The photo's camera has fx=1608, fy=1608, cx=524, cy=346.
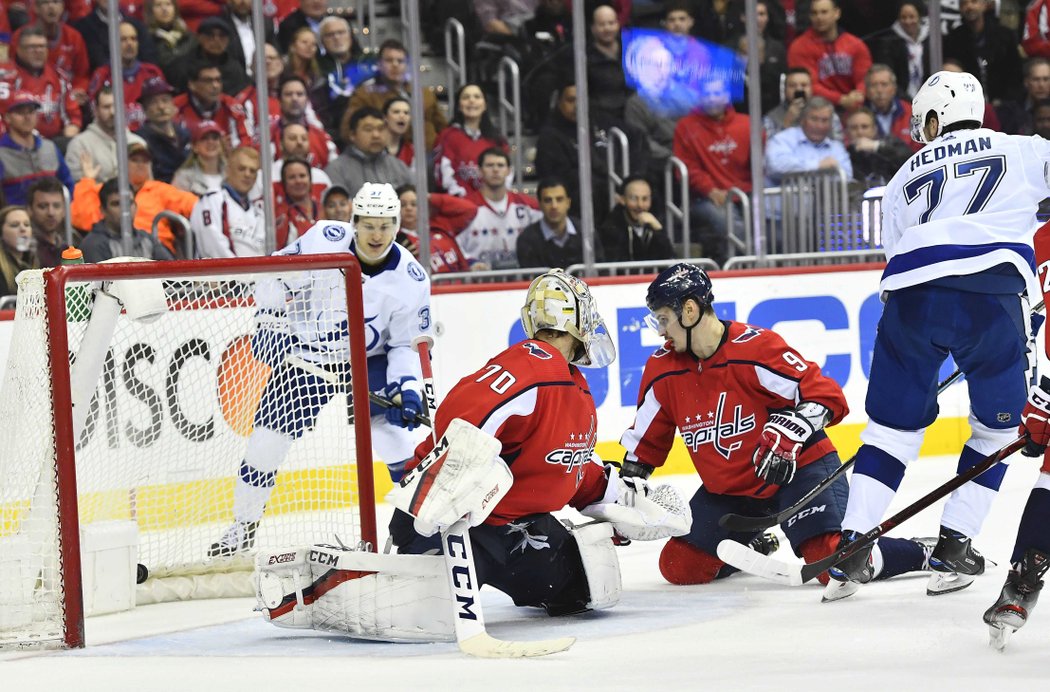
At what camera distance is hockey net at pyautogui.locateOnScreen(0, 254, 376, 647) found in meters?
3.48

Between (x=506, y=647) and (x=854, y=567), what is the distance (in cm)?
94

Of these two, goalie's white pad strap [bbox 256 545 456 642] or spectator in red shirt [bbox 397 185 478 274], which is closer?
goalie's white pad strap [bbox 256 545 456 642]

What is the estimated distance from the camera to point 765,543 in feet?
14.2

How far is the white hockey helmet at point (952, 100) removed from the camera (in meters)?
3.78

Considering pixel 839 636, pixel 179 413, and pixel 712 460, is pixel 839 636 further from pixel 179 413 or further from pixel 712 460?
pixel 179 413

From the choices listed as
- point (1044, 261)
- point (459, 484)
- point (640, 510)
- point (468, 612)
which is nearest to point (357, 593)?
point (468, 612)

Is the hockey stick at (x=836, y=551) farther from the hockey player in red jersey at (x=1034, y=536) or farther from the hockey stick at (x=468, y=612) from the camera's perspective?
the hockey stick at (x=468, y=612)

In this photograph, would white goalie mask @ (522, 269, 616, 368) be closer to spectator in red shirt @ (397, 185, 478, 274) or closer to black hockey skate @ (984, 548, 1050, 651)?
black hockey skate @ (984, 548, 1050, 651)

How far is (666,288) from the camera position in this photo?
3947 mm

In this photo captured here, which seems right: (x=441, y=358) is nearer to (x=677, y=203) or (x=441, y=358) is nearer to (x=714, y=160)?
(x=677, y=203)

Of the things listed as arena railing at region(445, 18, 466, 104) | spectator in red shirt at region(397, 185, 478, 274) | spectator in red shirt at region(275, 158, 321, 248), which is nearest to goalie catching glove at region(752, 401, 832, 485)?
spectator in red shirt at region(397, 185, 478, 274)

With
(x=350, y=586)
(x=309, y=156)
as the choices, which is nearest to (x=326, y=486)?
(x=350, y=586)

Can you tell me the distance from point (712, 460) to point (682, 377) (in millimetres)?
231

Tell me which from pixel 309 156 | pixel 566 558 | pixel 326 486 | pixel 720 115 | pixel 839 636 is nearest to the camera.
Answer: pixel 839 636
